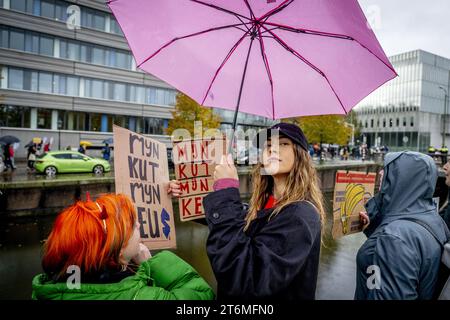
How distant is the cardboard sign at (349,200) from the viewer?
2881mm

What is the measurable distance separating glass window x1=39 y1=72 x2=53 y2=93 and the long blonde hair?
3594 cm

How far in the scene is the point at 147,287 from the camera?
1.51 metres

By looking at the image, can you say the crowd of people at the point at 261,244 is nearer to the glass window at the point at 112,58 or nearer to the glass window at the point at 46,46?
the glass window at the point at 46,46

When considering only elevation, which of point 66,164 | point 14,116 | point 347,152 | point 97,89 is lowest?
point 66,164

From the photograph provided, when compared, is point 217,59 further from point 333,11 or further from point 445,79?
point 445,79

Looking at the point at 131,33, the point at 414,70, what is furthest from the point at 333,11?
the point at 414,70

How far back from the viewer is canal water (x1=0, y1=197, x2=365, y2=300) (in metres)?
5.51

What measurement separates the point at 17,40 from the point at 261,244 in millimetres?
36832

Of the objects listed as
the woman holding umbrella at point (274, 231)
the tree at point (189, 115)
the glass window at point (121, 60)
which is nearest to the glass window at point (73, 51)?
the glass window at point (121, 60)

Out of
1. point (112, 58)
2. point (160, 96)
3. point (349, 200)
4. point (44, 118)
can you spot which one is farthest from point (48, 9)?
point (349, 200)

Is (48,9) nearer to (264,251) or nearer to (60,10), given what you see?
(60,10)

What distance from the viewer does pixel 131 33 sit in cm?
240

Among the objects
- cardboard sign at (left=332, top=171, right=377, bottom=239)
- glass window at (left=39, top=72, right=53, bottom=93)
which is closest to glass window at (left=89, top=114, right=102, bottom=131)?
glass window at (left=39, top=72, right=53, bottom=93)

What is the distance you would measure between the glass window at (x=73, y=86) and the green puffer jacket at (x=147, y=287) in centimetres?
3625
